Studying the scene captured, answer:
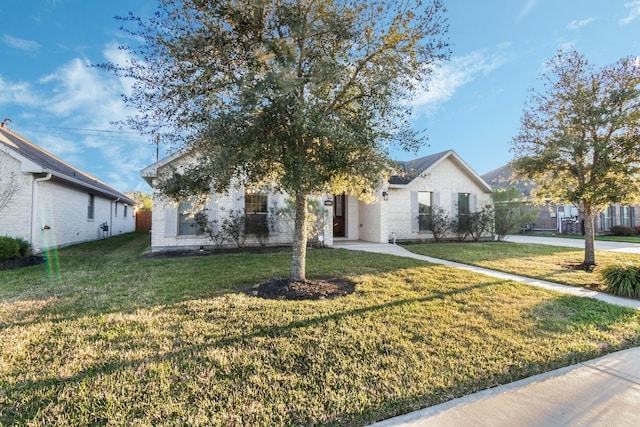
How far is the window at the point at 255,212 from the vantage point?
11.4m

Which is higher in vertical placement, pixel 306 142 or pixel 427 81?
pixel 427 81

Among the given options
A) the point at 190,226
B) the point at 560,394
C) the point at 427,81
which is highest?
the point at 427,81

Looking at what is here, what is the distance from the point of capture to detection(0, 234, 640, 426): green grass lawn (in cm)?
232

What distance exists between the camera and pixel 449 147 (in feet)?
48.1

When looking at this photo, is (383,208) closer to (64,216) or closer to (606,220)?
(64,216)

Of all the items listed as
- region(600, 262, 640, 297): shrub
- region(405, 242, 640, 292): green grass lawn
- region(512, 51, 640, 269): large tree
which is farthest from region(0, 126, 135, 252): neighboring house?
region(600, 262, 640, 297): shrub

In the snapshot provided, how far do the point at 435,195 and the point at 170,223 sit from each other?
1198 centimetres

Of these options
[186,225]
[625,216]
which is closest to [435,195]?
[186,225]

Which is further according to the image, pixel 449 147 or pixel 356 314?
pixel 449 147

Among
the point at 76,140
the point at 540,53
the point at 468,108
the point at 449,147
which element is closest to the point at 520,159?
the point at 540,53

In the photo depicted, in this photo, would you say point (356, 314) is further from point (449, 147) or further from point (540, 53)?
point (449, 147)

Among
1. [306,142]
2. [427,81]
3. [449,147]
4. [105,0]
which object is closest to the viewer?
[306,142]

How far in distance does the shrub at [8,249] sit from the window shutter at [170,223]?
3.88 metres

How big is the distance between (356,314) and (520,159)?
7.63m
